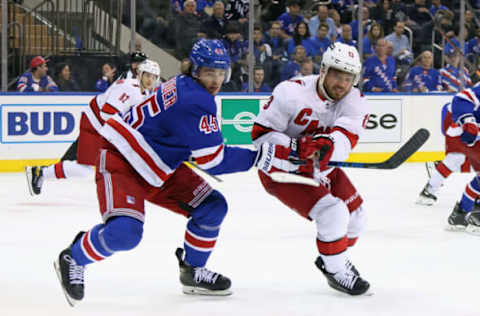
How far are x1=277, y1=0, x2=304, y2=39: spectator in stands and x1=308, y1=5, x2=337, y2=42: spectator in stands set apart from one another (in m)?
0.15

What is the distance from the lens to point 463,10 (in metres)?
9.82

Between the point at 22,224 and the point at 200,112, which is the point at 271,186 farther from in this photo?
the point at 22,224

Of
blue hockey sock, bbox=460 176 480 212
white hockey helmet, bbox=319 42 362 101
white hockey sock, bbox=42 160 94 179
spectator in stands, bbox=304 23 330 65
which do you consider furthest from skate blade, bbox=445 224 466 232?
spectator in stands, bbox=304 23 330 65

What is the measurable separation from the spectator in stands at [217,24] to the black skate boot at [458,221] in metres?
4.33

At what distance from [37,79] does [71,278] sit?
5.42 metres

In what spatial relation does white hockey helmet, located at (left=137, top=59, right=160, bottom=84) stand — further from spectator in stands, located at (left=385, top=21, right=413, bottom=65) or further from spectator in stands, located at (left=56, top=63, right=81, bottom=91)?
spectator in stands, located at (left=385, top=21, right=413, bottom=65)

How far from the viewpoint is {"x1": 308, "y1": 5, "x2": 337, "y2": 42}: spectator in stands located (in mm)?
9402

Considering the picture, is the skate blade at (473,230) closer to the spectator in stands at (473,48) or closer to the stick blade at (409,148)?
the stick blade at (409,148)

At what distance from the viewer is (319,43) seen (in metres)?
9.29

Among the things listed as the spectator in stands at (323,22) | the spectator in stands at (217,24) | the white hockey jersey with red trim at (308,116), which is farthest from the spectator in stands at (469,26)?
the white hockey jersey with red trim at (308,116)

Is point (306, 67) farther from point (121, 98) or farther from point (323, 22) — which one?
point (121, 98)

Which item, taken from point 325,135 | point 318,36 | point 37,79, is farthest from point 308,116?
point 318,36

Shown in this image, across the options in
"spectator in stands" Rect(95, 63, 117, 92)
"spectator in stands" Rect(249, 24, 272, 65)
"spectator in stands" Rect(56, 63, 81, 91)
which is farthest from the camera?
"spectator in stands" Rect(249, 24, 272, 65)

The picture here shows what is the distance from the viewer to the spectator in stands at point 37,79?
26.4ft
